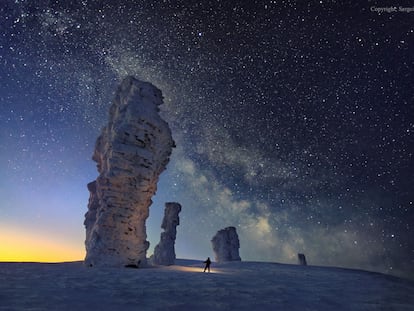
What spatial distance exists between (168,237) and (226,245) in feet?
41.6

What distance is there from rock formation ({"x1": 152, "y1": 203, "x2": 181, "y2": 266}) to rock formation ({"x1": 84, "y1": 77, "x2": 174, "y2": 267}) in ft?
55.9

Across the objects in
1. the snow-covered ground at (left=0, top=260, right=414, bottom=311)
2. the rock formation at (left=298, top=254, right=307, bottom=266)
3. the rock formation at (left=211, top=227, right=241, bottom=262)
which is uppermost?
the rock formation at (left=211, top=227, right=241, bottom=262)

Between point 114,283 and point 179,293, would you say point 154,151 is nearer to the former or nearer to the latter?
point 114,283

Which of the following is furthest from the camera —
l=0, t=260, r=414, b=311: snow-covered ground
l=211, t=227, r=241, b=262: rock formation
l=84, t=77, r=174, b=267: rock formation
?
l=211, t=227, r=241, b=262: rock formation

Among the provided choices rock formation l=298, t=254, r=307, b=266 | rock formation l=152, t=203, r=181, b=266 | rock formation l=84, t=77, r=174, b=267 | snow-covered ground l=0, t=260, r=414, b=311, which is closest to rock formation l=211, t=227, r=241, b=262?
rock formation l=298, t=254, r=307, b=266

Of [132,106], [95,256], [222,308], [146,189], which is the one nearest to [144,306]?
[222,308]

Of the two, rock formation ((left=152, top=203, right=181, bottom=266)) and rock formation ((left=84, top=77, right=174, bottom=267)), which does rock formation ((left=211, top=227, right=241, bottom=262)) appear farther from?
rock formation ((left=84, top=77, right=174, bottom=267))

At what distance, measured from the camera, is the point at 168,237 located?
41844 millimetres

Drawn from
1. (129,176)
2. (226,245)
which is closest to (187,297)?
(129,176)

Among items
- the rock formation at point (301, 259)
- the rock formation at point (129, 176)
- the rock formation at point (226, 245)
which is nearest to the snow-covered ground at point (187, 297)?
the rock formation at point (129, 176)

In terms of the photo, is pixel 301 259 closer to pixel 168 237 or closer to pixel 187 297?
pixel 168 237

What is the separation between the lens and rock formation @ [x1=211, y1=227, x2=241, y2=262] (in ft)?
164

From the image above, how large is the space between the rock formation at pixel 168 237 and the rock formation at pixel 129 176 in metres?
17.0

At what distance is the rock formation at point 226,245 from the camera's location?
49875mm
